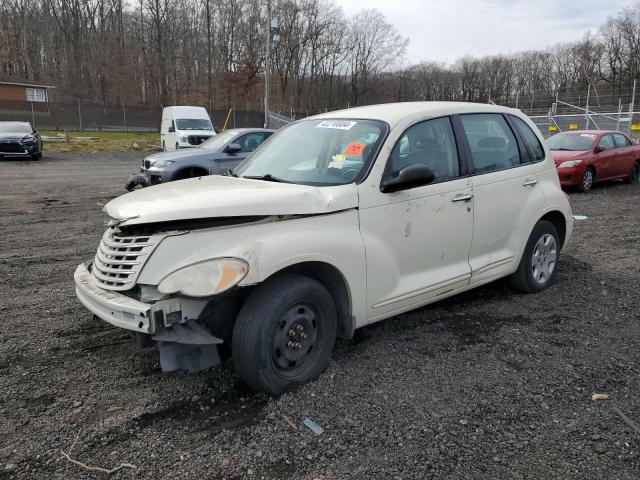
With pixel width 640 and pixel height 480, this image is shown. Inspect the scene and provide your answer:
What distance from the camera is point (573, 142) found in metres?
13.7

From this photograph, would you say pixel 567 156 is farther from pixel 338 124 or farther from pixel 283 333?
pixel 283 333

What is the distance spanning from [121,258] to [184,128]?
2167 centimetres

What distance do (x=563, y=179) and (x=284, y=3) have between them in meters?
58.5

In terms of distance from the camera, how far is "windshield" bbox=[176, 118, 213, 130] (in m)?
23.8

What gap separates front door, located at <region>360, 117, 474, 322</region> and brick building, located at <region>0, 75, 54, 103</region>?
50.2 meters

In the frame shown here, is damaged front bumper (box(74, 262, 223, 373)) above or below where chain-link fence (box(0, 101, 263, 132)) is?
below

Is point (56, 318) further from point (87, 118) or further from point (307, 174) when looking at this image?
point (87, 118)

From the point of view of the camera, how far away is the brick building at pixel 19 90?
46.7 m

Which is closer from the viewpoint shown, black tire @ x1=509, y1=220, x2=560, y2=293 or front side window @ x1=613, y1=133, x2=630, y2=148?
black tire @ x1=509, y1=220, x2=560, y2=293

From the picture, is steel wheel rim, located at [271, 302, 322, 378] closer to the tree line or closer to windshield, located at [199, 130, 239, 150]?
windshield, located at [199, 130, 239, 150]

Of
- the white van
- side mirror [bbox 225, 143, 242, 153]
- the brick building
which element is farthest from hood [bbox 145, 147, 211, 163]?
the brick building

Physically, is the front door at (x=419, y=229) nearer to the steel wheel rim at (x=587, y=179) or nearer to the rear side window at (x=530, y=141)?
the rear side window at (x=530, y=141)

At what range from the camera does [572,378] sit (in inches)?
142

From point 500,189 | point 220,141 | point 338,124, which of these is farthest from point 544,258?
point 220,141
